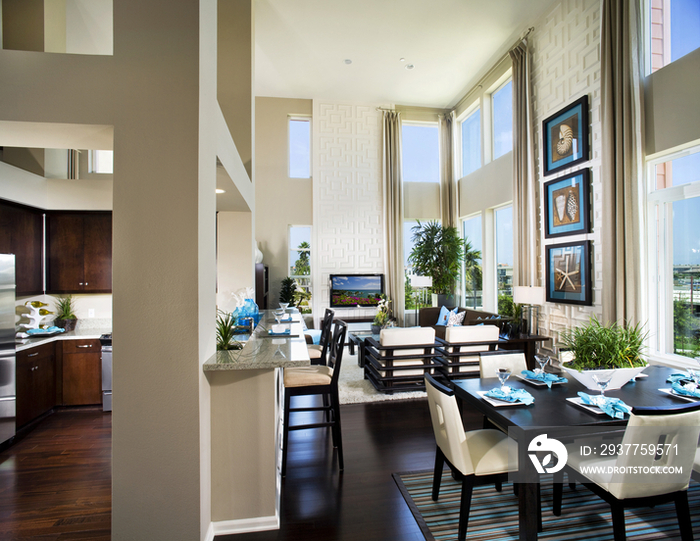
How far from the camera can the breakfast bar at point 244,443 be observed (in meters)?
1.94

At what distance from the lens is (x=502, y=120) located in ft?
21.0

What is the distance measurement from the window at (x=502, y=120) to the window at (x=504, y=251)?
107 cm

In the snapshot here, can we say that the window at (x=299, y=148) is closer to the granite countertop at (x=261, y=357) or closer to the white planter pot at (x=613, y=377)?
the granite countertop at (x=261, y=357)

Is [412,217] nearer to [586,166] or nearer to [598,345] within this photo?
[586,166]

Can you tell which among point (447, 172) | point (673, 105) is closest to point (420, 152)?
point (447, 172)

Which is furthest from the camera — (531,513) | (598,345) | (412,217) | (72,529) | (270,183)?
(412,217)

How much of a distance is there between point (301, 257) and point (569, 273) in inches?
199

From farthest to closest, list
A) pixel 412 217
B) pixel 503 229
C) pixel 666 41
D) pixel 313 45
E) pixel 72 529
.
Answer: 1. pixel 412 217
2. pixel 503 229
3. pixel 313 45
4. pixel 666 41
5. pixel 72 529

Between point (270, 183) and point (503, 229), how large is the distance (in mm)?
4771

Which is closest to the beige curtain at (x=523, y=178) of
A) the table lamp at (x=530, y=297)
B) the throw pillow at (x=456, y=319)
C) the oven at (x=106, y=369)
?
the table lamp at (x=530, y=297)

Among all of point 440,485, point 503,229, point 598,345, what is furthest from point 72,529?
point 503,229

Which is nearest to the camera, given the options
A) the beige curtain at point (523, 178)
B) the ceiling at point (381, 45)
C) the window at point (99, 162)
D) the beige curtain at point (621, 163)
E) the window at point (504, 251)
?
the beige curtain at point (621, 163)

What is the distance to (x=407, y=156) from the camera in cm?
828

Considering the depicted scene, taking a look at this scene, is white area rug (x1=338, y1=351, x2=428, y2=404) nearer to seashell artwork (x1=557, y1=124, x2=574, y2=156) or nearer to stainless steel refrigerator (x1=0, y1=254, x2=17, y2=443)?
stainless steel refrigerator (x1=0, y1=254, x2=17, y2=443)
